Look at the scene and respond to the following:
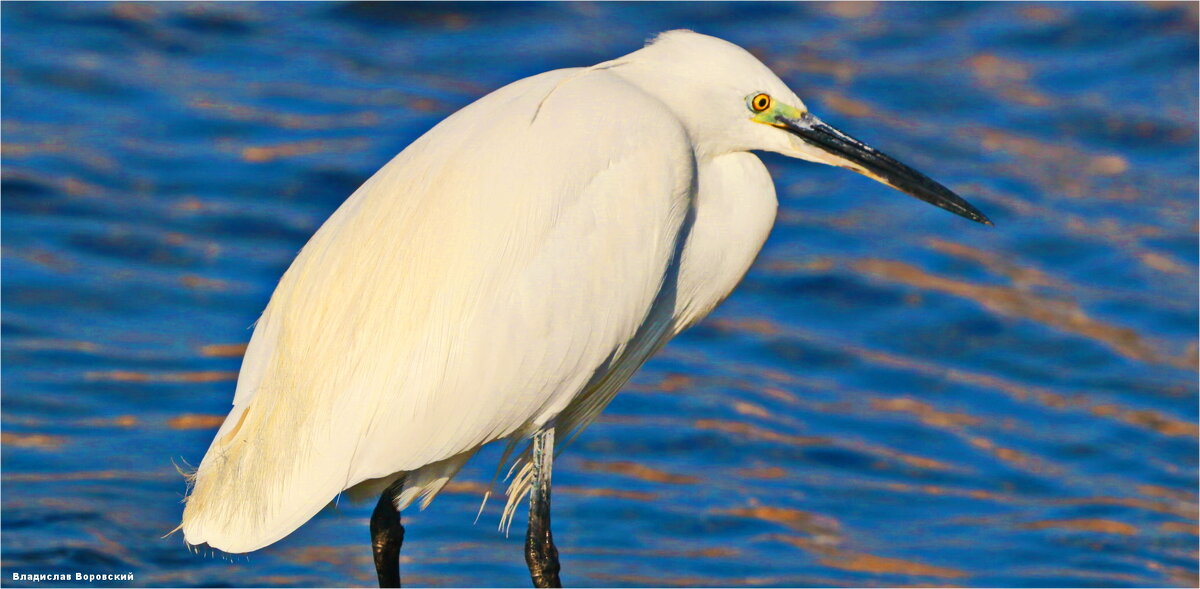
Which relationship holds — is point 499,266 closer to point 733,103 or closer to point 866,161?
point 733,103

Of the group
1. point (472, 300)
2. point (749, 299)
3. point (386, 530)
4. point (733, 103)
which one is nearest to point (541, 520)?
point (386, 530)

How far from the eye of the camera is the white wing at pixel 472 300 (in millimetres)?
2645

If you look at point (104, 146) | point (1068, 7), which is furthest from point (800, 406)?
point (1068, 7)

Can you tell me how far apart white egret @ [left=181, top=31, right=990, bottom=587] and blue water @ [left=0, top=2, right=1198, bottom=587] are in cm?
35

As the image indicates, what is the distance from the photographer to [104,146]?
6.22 meters

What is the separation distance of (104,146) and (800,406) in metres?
2.95

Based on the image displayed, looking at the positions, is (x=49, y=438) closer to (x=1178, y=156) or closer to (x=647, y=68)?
(x=647, y=68)

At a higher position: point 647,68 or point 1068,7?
point 1068,7

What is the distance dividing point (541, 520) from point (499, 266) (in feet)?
1.85

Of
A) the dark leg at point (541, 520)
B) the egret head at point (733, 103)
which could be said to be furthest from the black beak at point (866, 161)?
the dark leg at point (541, 520)

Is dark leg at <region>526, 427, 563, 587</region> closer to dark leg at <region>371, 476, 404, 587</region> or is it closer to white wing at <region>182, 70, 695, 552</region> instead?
white wing at <region>182, 70, 695, 552</region>

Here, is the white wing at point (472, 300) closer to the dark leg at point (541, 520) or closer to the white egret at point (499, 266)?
the white egret at point (499, 266)

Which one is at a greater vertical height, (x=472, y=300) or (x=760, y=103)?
(x=760, y=103)

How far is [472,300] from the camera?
264cm
